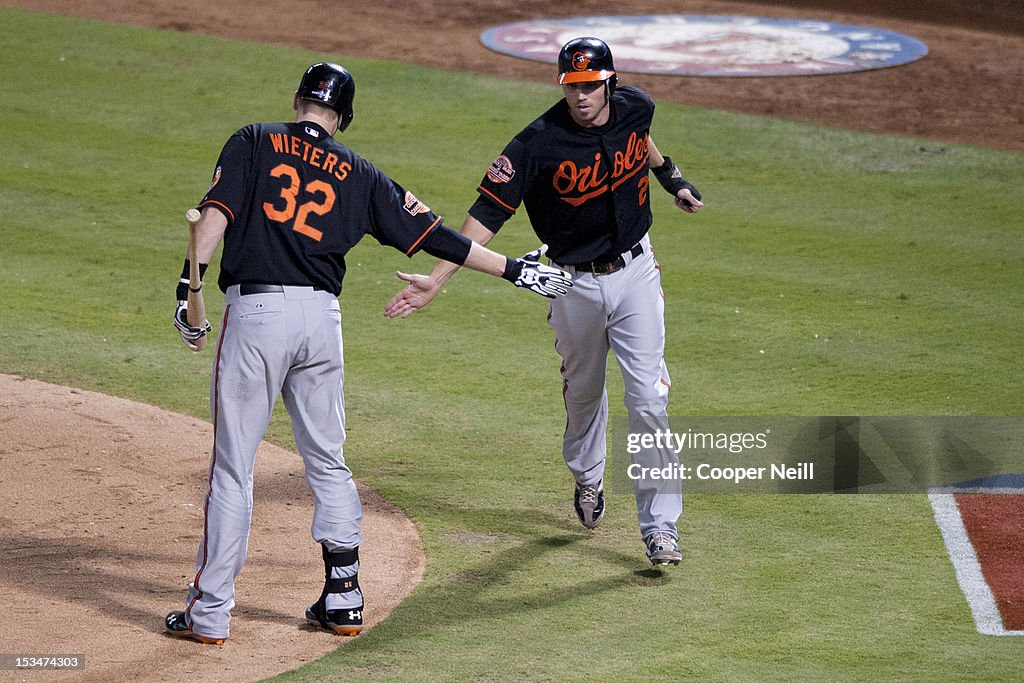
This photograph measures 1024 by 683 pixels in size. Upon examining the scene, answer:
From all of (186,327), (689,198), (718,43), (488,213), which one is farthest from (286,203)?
→ (718,43)

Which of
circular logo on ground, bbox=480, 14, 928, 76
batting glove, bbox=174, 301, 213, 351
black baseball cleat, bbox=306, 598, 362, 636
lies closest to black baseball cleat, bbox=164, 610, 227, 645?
black baseball cleat, bbox=306, 598, 362, 636

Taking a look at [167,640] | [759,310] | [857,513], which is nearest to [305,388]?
[167,640]

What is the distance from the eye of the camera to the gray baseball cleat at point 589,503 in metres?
5.98

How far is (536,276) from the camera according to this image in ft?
17.1

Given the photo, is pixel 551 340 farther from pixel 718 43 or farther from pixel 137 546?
pixel 718 43

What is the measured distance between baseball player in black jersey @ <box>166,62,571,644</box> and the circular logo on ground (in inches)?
398

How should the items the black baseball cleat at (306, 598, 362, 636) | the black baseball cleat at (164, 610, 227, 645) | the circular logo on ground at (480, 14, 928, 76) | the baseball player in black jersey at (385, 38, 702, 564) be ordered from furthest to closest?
1. the circular logo on ground at (480, 14, 928, 76)
2. the baseball player in black jersey at (385, 38, 702, 564)
3. the black baseball cleat at (306, 598, 362, 636)
4. the black baseball cleat at (164, 610, 227, 645)

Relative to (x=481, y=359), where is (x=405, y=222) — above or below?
above

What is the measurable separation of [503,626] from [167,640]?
3.91 feet

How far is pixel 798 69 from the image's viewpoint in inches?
589

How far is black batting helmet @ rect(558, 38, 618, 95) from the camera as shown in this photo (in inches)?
217

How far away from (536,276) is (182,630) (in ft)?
5.91

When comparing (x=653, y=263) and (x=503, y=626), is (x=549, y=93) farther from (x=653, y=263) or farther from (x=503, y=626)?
(x=503, y=626)

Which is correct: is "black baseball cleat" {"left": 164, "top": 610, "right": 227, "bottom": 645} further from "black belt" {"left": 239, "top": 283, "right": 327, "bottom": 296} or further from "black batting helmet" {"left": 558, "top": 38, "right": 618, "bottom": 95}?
"black batting helmet" {"left": 558, "top": 38, "right": 618, "bottom": 95}
